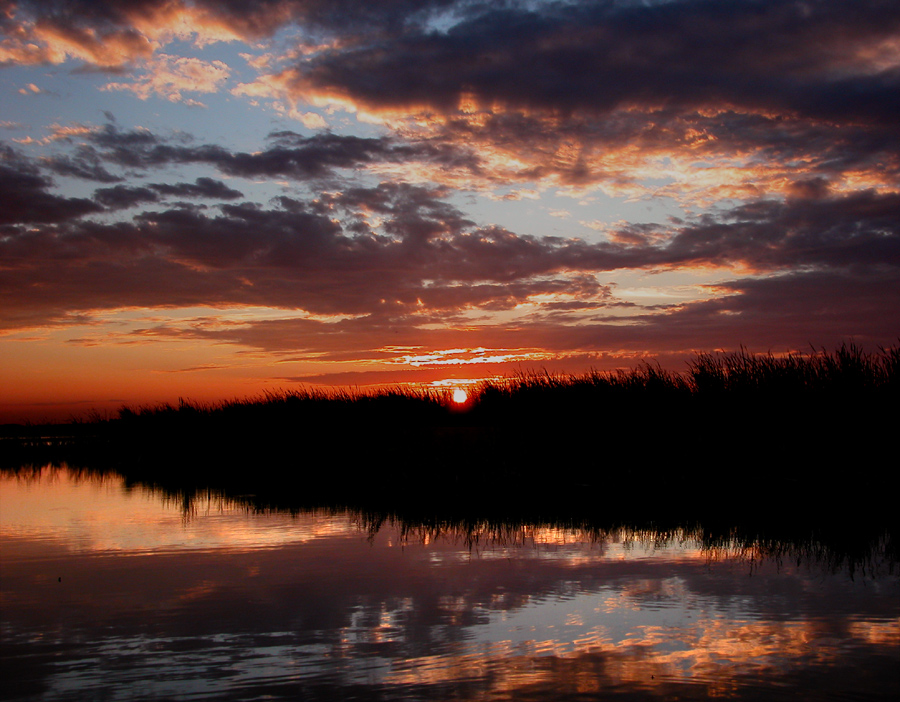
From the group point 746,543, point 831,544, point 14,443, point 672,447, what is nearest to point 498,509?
point 746,543

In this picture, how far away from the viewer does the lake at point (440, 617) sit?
3.39 m

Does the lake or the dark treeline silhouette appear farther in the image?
the dark treeline silhouette

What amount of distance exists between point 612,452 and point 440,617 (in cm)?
942

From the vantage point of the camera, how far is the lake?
339 centimetres

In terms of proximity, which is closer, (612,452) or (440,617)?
(440,617)

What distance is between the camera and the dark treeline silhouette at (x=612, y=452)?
10.1 m

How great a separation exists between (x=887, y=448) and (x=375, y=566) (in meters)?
9.07

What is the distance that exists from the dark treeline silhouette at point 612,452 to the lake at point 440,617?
2.94 meters

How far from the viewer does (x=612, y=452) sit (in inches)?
525

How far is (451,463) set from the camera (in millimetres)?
12977

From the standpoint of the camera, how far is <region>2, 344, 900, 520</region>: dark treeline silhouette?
10070mm

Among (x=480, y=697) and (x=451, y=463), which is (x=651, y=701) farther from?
(x=451, y=463)

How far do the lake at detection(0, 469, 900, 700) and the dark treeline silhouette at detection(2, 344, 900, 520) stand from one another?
2.94 meters

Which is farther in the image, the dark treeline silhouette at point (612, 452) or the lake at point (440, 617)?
the dark treeline silhouette at point (612, 452)
